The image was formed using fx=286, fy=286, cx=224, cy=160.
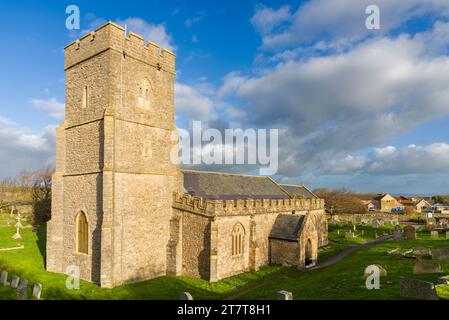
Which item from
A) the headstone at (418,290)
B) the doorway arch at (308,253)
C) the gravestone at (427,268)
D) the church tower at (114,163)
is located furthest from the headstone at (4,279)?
the gravestone at (427,268)

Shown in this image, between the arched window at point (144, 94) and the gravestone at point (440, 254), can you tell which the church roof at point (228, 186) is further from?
the gravestone at point (440, 254)

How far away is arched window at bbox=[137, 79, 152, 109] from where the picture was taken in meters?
21.6

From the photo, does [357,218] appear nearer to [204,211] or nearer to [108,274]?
[204,211]

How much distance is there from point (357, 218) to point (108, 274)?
182ft

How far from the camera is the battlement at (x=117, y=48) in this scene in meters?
19.9

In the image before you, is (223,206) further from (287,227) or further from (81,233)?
(81,233)

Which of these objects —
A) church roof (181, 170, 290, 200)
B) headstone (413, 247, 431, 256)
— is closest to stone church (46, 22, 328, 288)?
church roof (181, 170, 290, 200)

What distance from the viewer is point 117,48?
2006cm

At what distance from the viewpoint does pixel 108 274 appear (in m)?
18.5

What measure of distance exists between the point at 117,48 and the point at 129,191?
10.1 m

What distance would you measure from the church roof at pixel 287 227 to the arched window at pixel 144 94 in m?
16.3

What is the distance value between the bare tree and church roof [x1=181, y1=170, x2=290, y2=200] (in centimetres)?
3813
